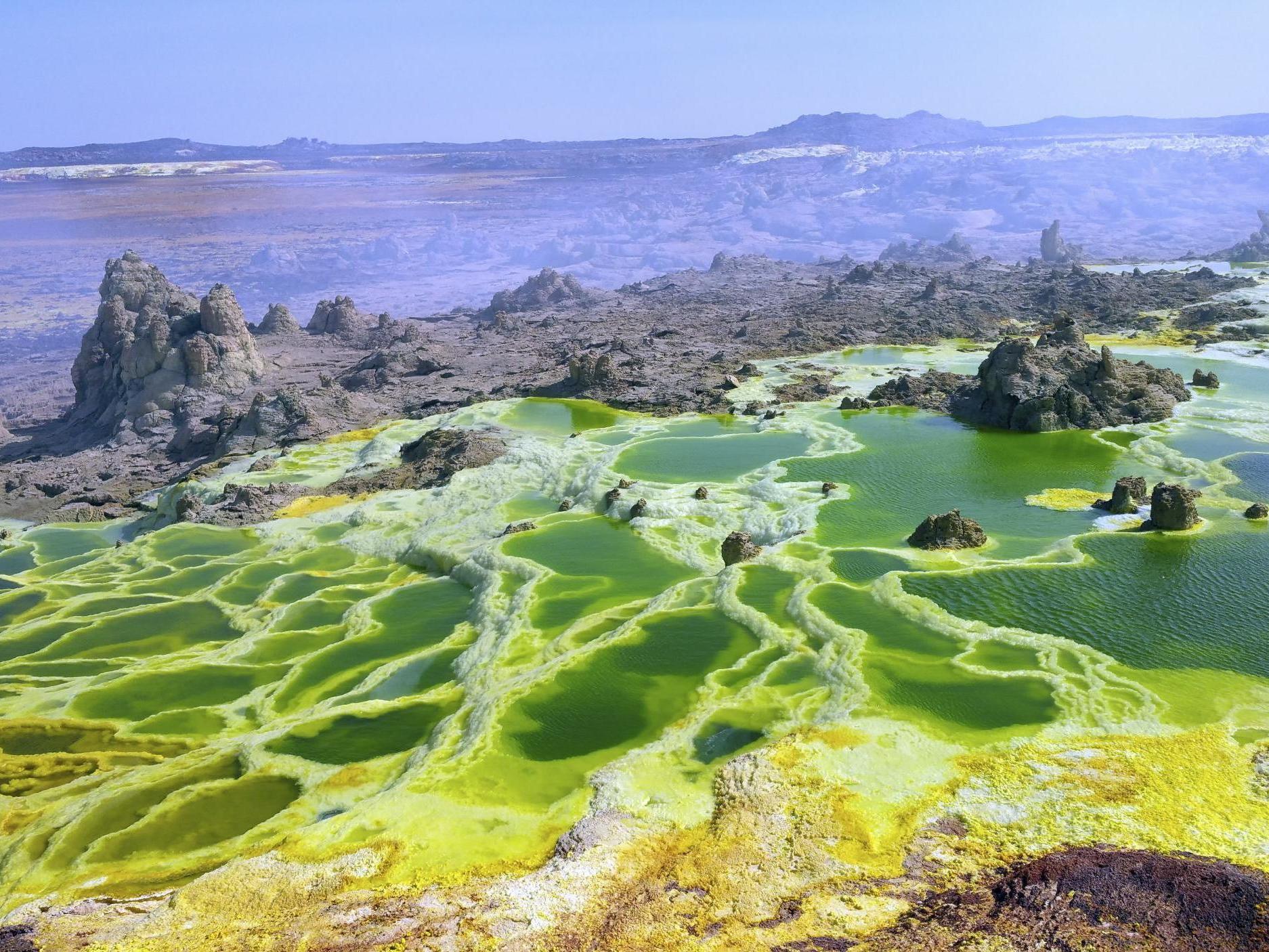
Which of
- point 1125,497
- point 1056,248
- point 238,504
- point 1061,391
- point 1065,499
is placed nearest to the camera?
point 1125,497

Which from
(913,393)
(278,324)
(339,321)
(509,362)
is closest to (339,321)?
(339,321)

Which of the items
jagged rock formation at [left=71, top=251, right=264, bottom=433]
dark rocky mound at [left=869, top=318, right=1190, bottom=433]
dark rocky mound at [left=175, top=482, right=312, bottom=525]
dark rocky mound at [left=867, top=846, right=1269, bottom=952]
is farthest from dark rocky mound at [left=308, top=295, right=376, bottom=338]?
dark rocky mound at [left=867, top=846, right=1269, bottom=952]

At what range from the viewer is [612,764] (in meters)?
16.4

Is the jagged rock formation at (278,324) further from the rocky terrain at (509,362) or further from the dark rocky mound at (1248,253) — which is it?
the dark rocky mound at (1248,253)

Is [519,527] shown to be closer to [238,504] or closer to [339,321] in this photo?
[238,504]

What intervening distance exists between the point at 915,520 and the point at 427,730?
52.5ft

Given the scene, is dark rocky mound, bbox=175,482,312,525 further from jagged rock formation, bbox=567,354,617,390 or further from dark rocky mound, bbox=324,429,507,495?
jagged rock formation, bbox=567,354,617,390

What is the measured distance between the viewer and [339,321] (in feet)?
210

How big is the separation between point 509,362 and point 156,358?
1883 cm


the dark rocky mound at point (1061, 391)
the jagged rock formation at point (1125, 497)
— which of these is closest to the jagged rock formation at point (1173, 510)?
the jagged rock formation at point (1125, 497)

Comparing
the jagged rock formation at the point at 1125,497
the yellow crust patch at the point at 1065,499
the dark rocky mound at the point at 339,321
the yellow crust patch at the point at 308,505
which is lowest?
the yellow crust patch at the point at 308,505

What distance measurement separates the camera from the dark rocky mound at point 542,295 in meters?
77.2

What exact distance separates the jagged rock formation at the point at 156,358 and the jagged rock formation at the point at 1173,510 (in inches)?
1708

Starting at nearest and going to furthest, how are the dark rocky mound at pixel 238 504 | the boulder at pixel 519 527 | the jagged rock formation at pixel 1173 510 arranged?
1. the jagged rock formation at pixel 1173 510
2. the boulder at pixel 519 527
3. the dark rocky mound at pixel 238 504
